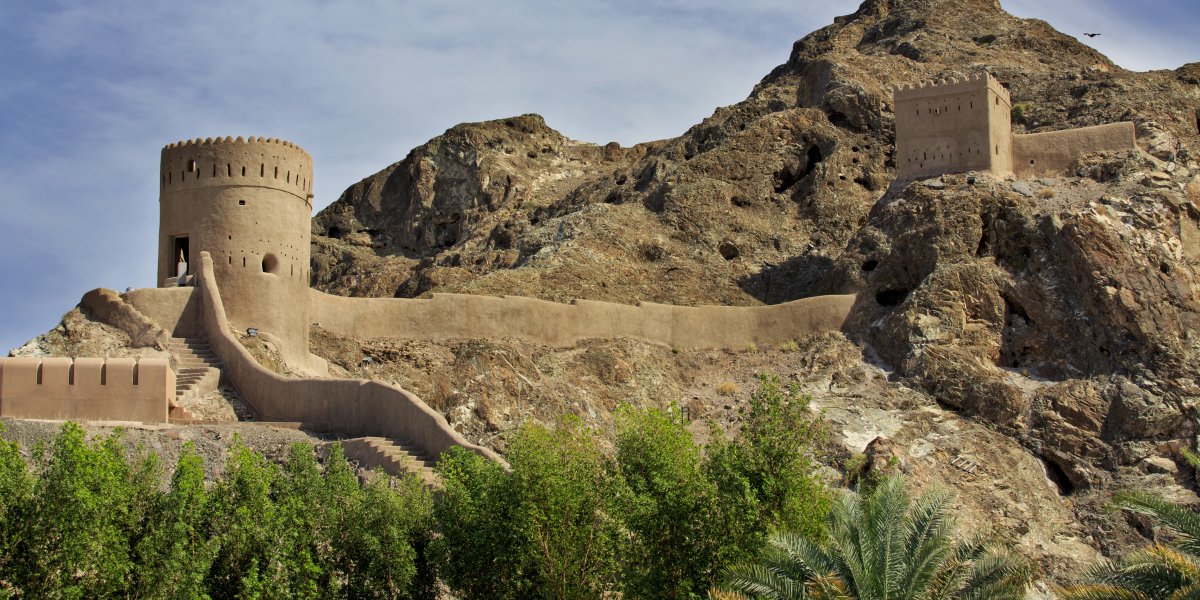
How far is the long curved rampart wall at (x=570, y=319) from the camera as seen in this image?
114ft

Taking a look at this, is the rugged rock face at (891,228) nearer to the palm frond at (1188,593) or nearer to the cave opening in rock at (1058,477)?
Result: the cave opening in rock at (1058,477)

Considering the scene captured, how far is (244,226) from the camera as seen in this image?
32562 millimetres

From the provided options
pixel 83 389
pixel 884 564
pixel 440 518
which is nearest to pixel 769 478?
pixel 884 564

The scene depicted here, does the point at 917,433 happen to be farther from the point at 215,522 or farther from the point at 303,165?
the point at 215,522

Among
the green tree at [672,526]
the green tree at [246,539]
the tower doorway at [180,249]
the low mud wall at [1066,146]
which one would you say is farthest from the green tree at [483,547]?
the low mud wall at [1066,146]

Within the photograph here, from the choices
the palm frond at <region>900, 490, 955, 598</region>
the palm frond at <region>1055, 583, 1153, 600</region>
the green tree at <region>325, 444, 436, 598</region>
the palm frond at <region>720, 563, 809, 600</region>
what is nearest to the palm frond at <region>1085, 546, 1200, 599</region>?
the palm frond at <region>1055, 583, 1153, 600</region>

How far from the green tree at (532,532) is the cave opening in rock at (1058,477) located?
55.2 ft

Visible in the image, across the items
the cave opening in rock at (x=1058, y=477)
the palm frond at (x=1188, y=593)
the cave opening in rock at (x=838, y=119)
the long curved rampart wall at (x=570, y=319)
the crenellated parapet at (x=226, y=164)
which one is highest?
the cave opening in rock at (x=838, y=119)

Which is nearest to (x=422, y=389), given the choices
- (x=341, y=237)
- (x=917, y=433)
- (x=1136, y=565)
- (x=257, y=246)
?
(x=257, y=246)

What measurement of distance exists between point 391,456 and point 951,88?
2272 centimetres

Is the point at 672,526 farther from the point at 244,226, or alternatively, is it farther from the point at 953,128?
the point at 953,128

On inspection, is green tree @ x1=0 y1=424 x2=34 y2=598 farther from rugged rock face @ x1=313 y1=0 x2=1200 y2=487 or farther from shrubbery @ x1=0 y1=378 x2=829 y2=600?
rugged rock face @ x1=313 y1=0 x2=1200 y2=487

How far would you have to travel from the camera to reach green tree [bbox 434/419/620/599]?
21250 mm

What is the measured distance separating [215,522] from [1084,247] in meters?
24.8
